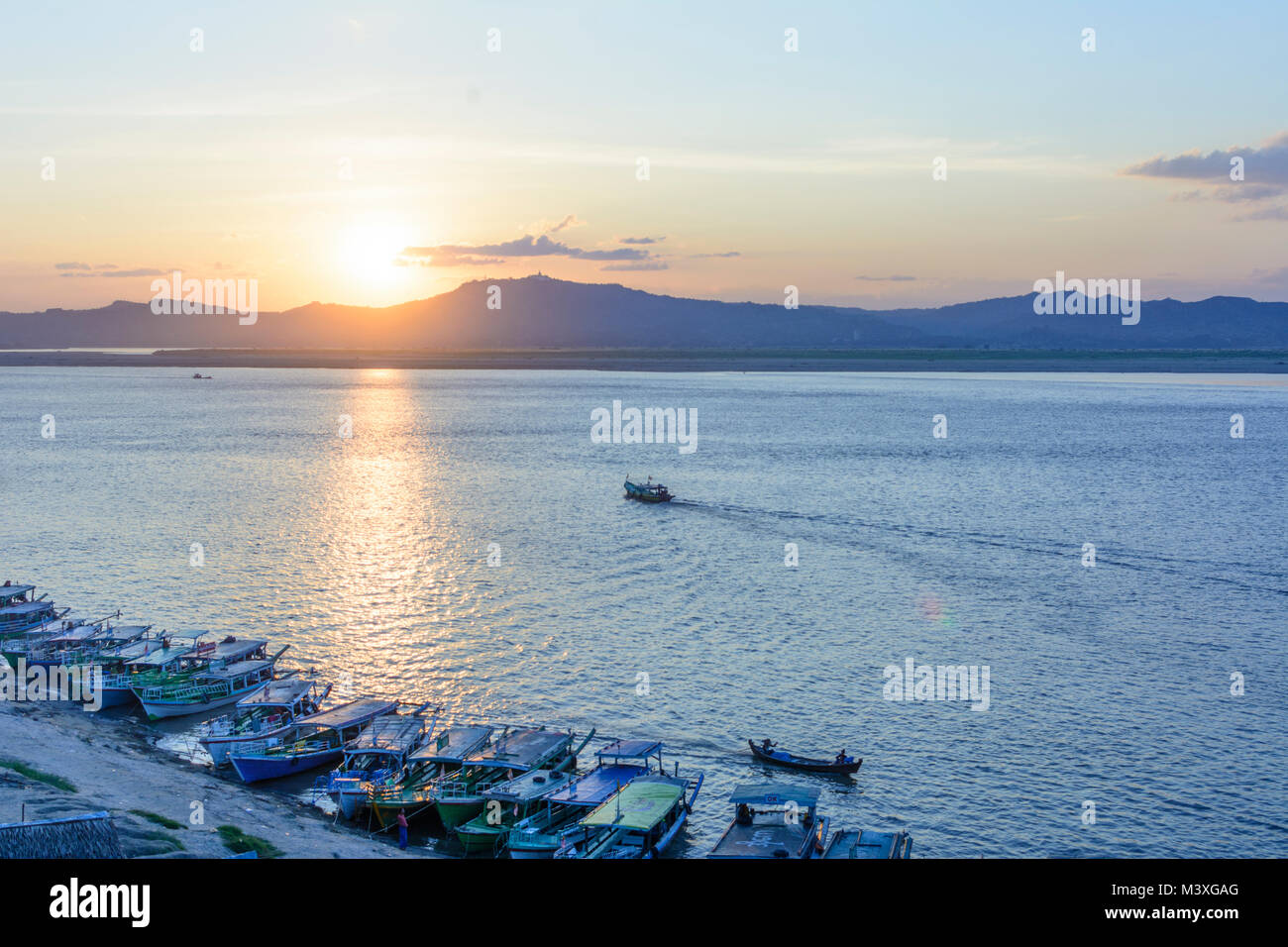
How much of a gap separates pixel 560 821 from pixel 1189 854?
16489 mm

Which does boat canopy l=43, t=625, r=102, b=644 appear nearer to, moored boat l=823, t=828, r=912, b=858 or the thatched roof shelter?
the thatched roof shelter

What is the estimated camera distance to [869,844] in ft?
84.2

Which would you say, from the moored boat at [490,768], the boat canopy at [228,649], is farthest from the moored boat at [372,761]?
the boat canopy at [228,649]

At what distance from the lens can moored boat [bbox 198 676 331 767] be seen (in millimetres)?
33125

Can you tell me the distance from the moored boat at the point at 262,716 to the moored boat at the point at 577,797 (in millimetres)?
10431

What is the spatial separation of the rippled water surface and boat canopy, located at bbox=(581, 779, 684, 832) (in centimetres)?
129

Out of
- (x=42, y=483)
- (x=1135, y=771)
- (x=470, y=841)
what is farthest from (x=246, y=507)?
(x=1135, y=771)

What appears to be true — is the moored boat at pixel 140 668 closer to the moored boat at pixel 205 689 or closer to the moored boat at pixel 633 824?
the moored boat at pixel 205 689

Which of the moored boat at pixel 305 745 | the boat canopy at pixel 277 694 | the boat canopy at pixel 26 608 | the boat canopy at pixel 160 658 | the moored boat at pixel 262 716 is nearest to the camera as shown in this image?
the moored boat at pixel 305 745

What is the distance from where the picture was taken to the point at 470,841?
28.2 metres

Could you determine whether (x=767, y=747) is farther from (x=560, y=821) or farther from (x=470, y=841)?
(x=470, y=841)

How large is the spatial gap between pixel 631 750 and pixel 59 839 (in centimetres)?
1694

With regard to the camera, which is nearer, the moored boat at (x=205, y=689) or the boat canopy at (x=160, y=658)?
the moored boat at (x=205, y=689)

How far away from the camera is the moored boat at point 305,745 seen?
1265 inches
